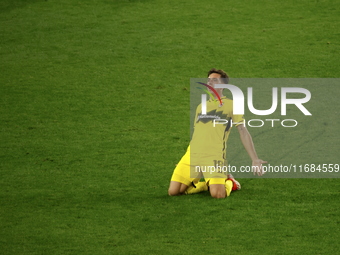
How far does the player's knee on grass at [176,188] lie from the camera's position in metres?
5.19

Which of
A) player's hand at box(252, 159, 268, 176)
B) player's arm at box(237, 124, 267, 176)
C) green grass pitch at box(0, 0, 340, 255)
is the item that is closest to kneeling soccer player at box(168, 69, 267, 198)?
player's arm at box(237, 124, 267, 176)

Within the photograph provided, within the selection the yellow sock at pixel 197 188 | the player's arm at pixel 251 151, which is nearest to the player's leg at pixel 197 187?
the yellow sock at pixel 197 188

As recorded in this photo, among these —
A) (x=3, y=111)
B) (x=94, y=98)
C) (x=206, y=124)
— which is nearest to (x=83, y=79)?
(x=94, y=98)

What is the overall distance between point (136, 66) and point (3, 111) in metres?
2.24

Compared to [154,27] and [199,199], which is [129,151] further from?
[154,27]

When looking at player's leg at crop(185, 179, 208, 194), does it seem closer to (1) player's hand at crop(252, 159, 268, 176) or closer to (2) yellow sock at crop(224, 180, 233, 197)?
(2) yellow sock at crop(224, 180, 233, 197)

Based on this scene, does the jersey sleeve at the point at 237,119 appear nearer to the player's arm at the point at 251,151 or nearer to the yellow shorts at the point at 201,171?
the player's arm at the point at 251,151

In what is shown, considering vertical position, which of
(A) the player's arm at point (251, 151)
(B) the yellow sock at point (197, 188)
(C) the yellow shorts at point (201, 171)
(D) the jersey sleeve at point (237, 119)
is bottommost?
(B) the yellow sock at point (197, 188)

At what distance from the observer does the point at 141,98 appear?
7801mm

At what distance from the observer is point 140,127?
6.96 meters

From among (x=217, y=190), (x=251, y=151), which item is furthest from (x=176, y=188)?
(x=251, y=151)

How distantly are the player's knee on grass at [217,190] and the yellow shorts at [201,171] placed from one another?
36 millimetres

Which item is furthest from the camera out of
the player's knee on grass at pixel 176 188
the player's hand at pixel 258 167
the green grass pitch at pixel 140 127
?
the player's knee on grass at pixel 176 188

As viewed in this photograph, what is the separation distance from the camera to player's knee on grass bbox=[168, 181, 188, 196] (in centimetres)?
519
